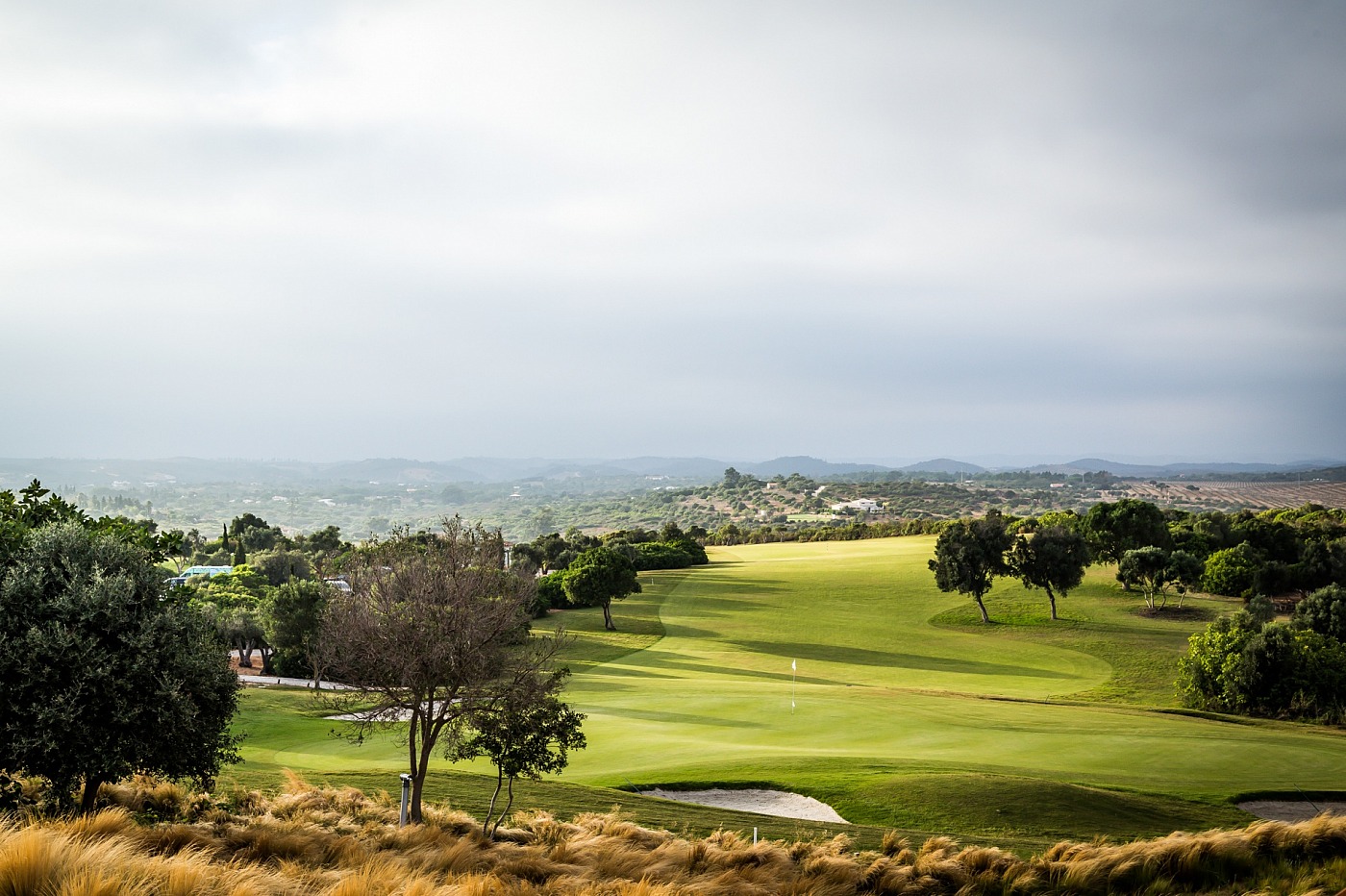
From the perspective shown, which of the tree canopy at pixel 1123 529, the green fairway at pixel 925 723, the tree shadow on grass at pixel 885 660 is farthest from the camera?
the tree canopy at pixel 1123 529

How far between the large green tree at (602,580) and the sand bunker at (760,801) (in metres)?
38.9

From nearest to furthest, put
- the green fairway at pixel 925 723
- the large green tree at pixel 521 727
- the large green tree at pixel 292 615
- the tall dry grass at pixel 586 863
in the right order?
1. the tall dry grass at pixel 586 863
2. the large green tree at pixel 521 727
3. the green fairway at pixel 925 723
4. the large green tree at pixel 292 615

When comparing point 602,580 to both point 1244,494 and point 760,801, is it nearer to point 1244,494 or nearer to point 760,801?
point 760,801

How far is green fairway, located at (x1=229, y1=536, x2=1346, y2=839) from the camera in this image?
1728cm

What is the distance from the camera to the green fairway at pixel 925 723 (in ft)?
56.7

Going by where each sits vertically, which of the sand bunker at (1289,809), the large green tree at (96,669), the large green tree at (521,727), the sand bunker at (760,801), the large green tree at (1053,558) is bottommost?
the sand bunker at (760,801)

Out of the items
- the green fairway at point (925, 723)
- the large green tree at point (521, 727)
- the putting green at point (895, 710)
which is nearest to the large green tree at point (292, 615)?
the green fairway at point (925, 723)

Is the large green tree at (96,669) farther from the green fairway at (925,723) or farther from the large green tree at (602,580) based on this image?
the large green tree at (602,580)

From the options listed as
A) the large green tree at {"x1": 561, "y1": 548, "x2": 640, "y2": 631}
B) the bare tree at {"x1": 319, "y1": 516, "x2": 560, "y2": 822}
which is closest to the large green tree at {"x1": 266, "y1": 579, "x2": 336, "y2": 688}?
the large green tree at {"x1": 561, "y1": 548, "x2": 640, "y2": 631}

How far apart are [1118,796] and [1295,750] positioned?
951cm

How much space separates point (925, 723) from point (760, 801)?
9.86m

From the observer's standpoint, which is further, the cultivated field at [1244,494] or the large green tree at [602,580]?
the cultivated field at [1244,494]

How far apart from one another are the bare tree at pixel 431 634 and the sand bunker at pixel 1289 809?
1491 centimetres

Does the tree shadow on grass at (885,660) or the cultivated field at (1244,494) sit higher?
the cultivated field at (1244,494)
